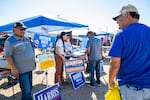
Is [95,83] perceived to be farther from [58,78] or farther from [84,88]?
[58,78]

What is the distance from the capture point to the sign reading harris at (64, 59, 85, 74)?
6.72 meters

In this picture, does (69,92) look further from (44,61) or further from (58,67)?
(44,61)

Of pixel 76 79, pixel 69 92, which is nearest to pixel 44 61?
pixel 76 79

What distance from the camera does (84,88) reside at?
6.91m

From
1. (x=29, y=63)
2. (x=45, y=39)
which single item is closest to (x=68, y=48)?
(x=29, y=63)

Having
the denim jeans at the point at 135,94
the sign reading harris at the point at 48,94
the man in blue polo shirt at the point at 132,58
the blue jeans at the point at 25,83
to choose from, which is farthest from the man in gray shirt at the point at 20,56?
the denim jeans at the point at 135,94

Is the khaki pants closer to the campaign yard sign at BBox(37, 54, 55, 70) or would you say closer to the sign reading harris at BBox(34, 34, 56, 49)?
the campaign yard sign at BBox(37, 54, 55, 70)

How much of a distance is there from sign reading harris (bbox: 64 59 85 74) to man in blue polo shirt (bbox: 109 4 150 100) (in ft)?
13.1

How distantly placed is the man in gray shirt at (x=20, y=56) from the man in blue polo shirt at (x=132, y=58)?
85.0 inches

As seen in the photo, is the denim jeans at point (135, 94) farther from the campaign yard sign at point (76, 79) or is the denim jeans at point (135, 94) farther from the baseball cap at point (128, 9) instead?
the campaign yard sign at point (76, 79)

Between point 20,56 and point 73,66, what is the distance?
2727 mm

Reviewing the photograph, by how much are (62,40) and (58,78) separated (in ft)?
4.24

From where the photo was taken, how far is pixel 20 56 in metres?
4.33

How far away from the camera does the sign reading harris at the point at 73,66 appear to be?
672 cm
